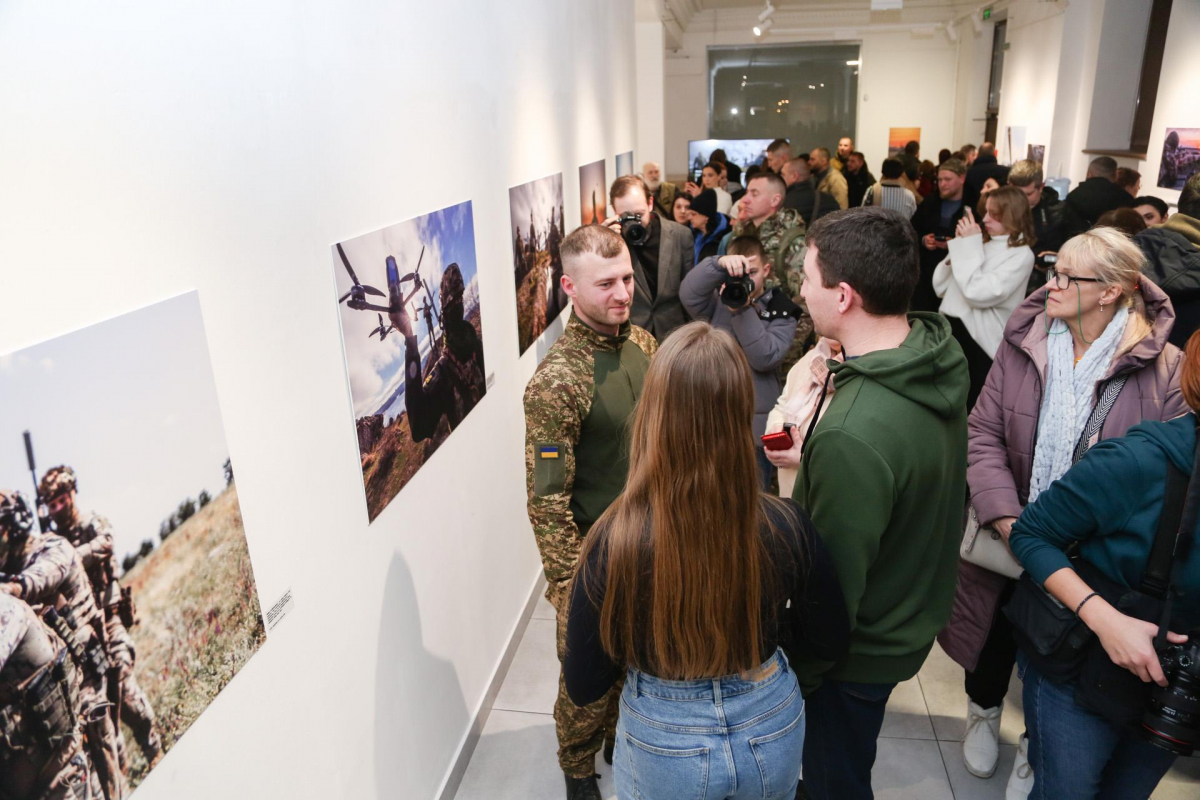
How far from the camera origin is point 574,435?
2580 millimetres

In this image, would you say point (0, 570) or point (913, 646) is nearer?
point (0, 570)

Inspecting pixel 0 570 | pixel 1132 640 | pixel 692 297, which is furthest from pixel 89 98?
pixel 692 297

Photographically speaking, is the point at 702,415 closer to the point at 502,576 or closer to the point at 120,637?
the point at 120,637

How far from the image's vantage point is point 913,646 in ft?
6.72

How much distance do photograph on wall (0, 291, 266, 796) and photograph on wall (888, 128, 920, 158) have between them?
19043 millimetres

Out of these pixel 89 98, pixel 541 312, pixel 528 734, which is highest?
pixel 89 98

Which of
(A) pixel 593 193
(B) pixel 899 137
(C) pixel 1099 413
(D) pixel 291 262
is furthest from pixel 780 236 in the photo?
(B) pixel 899 137

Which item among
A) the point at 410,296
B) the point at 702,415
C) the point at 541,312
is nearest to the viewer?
the point at 702,415

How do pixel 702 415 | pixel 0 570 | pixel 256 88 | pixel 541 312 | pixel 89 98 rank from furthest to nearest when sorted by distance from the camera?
pixel 541 312, pixel 256 88, pixel 702 415, pixel 89 98, pixel 0 570

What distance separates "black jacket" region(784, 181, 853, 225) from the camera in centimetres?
707

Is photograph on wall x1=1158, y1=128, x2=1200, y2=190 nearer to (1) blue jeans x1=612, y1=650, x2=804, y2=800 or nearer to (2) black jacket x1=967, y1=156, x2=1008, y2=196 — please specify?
(2) black jacket x1=967, y1=156, x2=1008, y2=196

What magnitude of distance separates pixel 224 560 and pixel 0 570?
505mm

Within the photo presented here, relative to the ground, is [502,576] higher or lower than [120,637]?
lower

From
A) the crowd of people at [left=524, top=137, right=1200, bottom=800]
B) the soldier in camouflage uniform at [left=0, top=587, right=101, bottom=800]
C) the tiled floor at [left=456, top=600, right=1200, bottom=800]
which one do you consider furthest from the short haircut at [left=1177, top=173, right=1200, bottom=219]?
the soldier in camouflage uniform at [left=0, top=587, right=101, bottom=800]
